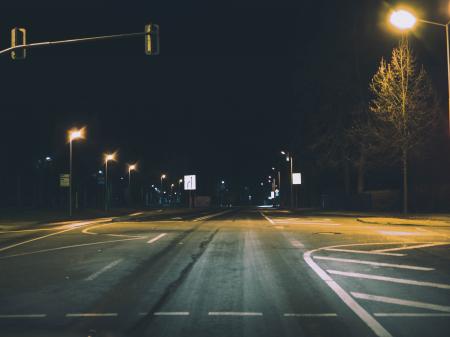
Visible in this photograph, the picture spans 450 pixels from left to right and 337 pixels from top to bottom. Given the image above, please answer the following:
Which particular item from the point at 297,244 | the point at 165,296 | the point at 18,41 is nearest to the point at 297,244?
the point at 297,244

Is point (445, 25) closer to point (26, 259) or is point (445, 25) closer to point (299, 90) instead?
point (26, 259)

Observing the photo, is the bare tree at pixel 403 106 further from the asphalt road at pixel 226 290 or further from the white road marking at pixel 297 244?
the asphalt road at pixel 226 290

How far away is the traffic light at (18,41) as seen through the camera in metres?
18.8

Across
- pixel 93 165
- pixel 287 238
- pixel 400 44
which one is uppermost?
pixel 400 44

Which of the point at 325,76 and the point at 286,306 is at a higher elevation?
the point at 325,76

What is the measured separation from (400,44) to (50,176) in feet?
195

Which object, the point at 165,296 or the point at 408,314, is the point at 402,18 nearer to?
the point at 408,314

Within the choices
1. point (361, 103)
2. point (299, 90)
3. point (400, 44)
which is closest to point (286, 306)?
point (400, 44)

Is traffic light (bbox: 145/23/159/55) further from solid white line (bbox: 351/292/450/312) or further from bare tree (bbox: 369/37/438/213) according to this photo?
bare tree (bbox: 369/37/438/213)

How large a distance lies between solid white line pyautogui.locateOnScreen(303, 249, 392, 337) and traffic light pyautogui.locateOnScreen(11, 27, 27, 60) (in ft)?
42.9

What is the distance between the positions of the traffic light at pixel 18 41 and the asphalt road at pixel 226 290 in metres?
6.98

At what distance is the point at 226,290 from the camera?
30.0 feet

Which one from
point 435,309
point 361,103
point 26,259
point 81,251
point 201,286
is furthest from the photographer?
point 361,103

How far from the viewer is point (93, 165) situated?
83.9m
